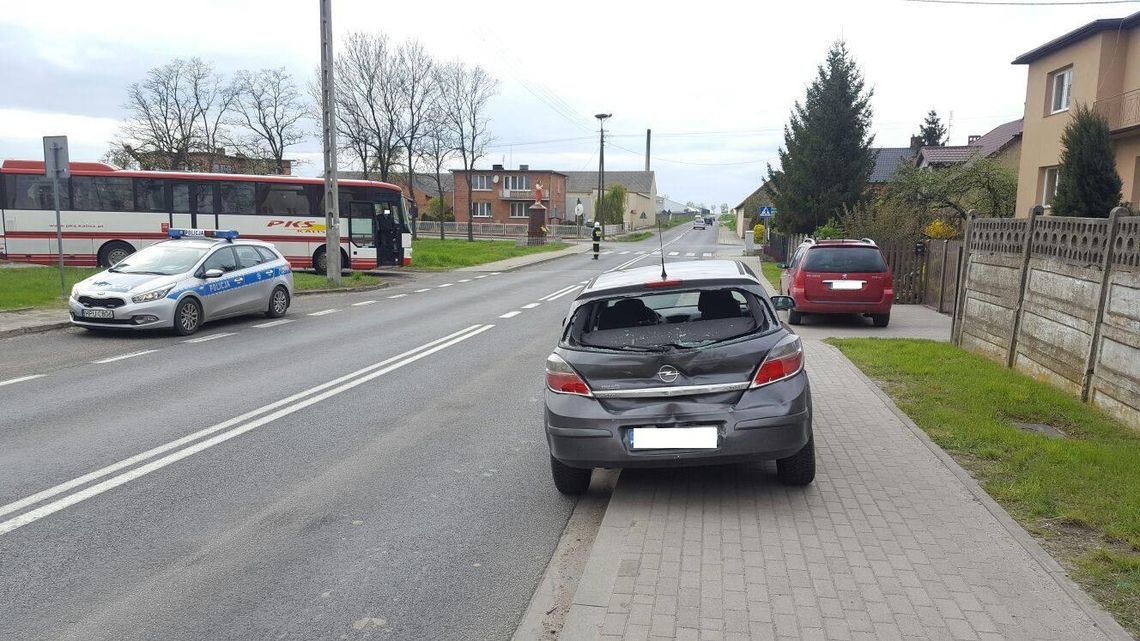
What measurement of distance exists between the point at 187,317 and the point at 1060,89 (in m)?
26.6

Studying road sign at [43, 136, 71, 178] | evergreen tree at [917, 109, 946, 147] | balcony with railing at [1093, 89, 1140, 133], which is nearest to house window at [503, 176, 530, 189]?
evergreen tree at [917, 109, 946, 147]

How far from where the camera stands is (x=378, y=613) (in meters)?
3.78

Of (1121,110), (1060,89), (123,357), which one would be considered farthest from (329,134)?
(1060,89)

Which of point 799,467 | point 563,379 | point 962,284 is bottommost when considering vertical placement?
point 799,467

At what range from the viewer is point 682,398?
16.2ft

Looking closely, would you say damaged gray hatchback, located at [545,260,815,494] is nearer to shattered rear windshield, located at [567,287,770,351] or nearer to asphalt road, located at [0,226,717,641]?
shattered rear windshield, located at [567,287,770,351]

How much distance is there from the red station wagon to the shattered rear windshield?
9412mm

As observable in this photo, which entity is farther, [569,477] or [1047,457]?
[1047,457]

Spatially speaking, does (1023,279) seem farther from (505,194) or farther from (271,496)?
(505,194)

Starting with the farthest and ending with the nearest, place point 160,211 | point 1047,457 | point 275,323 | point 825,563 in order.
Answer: point 160,211, point 275,323, point 1047,457, point 825,563

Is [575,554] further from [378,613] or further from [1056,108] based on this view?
[1056,108]

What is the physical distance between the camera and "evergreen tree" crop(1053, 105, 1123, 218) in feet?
65.2

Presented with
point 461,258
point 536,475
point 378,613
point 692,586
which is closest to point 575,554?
point 692,586

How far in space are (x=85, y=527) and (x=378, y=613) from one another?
216 cm
